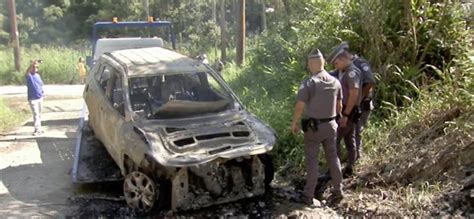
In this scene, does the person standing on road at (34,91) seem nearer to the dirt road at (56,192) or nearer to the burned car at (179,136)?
the dirt road at (56,192)

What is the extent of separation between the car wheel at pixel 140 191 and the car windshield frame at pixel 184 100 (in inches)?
28.4

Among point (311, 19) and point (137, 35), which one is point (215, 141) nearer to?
point (311, 19)

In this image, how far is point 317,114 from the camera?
5.23m

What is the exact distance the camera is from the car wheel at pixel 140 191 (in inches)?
217

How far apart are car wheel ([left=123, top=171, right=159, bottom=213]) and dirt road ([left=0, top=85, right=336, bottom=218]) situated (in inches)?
5.7

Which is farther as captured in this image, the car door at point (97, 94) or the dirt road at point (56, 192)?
the car door at point (97, 94)

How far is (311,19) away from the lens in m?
9.45

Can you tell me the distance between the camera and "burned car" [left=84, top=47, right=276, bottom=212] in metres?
5.36

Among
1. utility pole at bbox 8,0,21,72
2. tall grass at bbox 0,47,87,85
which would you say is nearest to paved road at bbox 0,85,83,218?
tall grass at bbox 0,47,87,85

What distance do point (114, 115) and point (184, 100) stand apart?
872 millimetres

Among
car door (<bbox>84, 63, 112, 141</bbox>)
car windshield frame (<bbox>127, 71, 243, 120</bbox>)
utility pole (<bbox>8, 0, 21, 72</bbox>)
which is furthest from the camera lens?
utility pole (<bbox>8, 0, 21, 72</bbox>)

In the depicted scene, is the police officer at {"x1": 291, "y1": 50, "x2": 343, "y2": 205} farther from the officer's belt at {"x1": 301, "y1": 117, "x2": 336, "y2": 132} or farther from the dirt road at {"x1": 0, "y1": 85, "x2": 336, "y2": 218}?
the dirt road at {"x1": 0, "y1": 85, "x2": 336, "y2": 218}

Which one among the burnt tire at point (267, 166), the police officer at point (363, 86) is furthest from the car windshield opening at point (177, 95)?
the police officer at point (363, 86)

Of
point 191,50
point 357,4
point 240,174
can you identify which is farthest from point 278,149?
point 191,50
